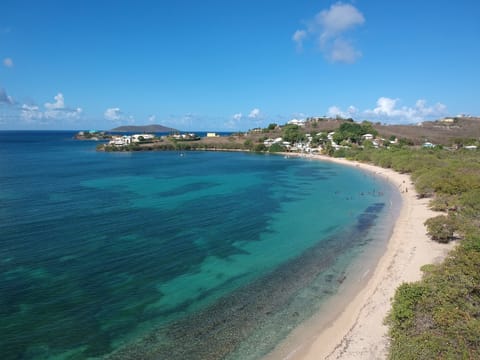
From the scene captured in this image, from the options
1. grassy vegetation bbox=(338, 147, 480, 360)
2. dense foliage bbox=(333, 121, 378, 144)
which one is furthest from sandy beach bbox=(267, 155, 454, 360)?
dense foliage bbox=(333, 121, 378, 144)

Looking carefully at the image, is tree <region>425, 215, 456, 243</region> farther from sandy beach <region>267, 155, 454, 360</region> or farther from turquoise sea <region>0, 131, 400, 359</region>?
turquoise sea <region>0, 131, 400, 359</region>

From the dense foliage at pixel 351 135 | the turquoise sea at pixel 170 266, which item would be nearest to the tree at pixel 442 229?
the turquoise sea at pixel 170 266

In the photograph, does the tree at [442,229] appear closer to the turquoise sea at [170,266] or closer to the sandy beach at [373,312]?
the sandy beach at [373,312]

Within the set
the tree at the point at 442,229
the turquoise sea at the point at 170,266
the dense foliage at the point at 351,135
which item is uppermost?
the dense foliage at the point at 351,135

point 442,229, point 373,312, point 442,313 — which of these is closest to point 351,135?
point 442,229

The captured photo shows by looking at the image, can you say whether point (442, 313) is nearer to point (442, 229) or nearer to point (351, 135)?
point (442, 229)

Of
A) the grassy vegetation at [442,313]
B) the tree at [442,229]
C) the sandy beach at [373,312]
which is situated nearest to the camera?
the grassy vegetation at [442,313]
